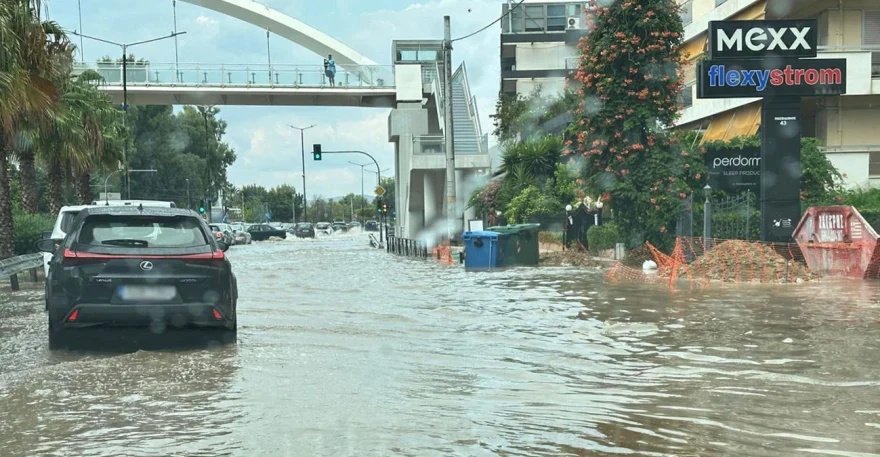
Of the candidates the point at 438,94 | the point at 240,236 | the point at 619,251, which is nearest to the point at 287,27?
the point at 240,236

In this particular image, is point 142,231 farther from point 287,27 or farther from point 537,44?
point 537,44

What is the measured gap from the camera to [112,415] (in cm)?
711

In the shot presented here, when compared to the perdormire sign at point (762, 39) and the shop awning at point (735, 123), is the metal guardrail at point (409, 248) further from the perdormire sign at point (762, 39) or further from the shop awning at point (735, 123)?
the perdormire sign at point (762, 39)

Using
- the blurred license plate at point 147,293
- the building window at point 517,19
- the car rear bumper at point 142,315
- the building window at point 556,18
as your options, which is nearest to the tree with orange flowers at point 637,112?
the car rear bumper at point 142,315

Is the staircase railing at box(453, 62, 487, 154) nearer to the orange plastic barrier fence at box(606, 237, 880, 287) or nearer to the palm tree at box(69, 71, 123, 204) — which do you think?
the palm tree at box(69, 71, 123, 204)

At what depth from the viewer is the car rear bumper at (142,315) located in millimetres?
9445

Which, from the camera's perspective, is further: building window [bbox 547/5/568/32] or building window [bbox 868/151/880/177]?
building window [bbox 547/5/568/32]

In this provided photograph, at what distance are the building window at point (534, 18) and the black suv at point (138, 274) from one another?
59806 millimetres

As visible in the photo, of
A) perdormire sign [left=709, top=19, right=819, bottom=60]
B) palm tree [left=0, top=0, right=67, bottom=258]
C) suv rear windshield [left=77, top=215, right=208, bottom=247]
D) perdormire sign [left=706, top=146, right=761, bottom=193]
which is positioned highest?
perdormire sign [left=709, top=19, right=819, bottom=60]

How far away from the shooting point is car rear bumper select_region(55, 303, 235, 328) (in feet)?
31.0

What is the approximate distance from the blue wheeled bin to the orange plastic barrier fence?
16.9ft

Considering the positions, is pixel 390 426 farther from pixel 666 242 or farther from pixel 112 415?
pixel 666 242

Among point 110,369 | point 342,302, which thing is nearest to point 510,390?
point 110,369

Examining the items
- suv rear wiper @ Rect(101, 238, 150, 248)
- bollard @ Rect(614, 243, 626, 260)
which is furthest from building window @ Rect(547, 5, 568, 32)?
suv rear wiper @ Rect(101, 238, 150, 248)
